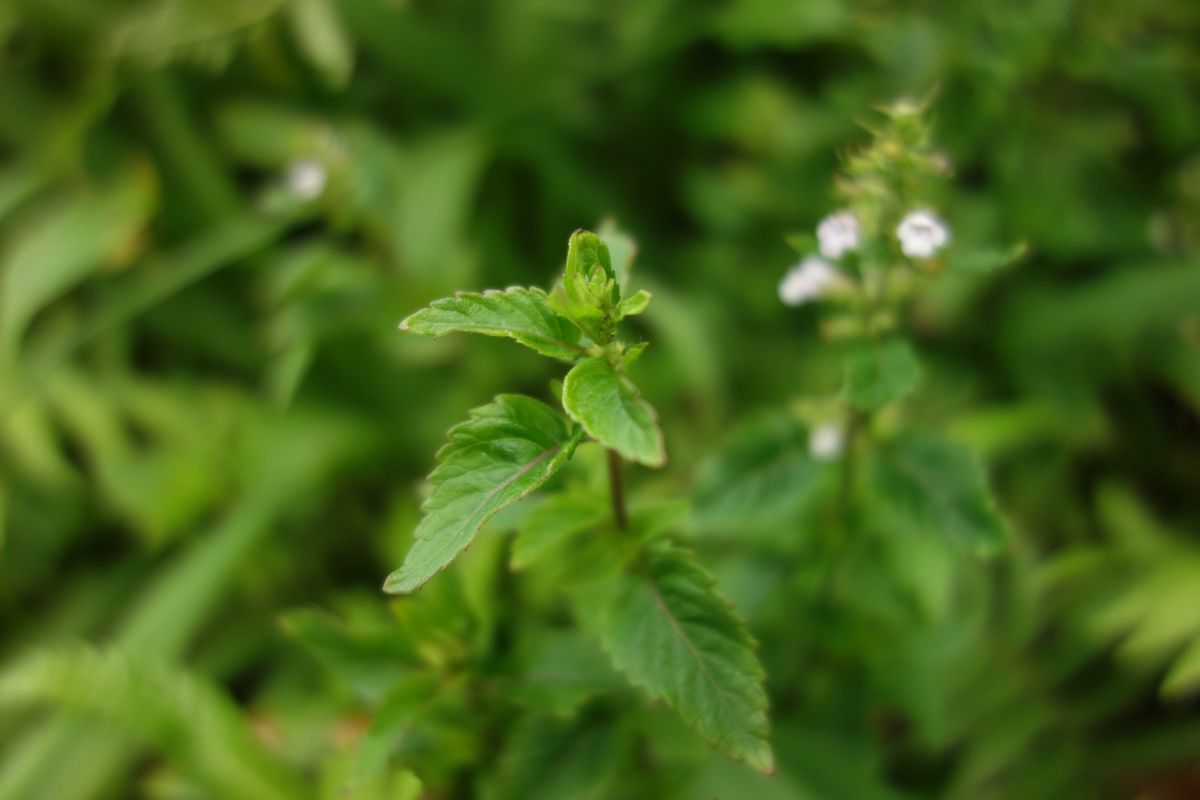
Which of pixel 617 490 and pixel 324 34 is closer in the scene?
pixel 617 490

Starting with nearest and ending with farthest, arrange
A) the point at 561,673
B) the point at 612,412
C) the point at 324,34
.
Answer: the point at 612,412
the point at 561,673
the point at 324,34

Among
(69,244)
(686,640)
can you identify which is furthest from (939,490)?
(69,244)

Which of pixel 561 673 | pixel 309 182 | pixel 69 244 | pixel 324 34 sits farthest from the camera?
pixel 69 244

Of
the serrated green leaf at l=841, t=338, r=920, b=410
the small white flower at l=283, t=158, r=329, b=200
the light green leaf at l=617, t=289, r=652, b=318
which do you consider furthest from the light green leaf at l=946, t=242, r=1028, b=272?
the small white flower at l=283, t=158, r=329, b=200

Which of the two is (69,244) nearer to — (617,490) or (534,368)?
(534,368)

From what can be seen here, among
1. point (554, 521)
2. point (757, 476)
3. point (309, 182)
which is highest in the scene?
point (309, 182)

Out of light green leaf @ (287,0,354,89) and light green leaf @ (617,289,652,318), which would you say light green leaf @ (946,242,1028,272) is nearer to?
light green leaf @ (617,289,652,318)
